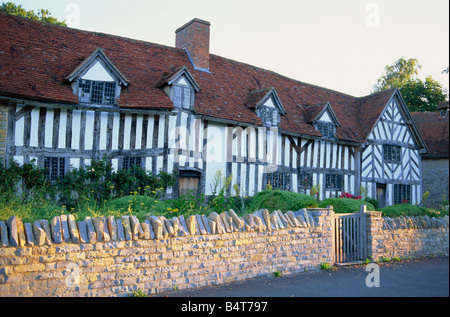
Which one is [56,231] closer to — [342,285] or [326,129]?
[342,285]

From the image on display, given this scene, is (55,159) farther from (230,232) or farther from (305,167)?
(305,167)

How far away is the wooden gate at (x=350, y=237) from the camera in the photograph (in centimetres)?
884

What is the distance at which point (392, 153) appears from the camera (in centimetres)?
2152

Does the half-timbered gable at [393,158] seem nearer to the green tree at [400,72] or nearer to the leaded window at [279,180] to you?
the leaded window at [279,180]

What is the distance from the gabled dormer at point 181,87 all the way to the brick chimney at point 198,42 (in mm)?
2914

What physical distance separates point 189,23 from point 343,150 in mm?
9546

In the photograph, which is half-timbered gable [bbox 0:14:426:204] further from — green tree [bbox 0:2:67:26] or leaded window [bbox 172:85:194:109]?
green tree [bbox 0:2:67:26]

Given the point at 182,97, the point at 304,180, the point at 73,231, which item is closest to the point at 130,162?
the point at 182,97

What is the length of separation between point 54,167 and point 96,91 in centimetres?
274

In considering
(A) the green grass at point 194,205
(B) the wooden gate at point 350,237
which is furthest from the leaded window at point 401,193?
(B) the wooden gate at point 350,237

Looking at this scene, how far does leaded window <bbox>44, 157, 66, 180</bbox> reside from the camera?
11594mm

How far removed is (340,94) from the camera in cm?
2364

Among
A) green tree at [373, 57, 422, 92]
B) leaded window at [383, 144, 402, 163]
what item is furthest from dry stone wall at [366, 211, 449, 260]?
green tree at [373, 57, 422, 92]
